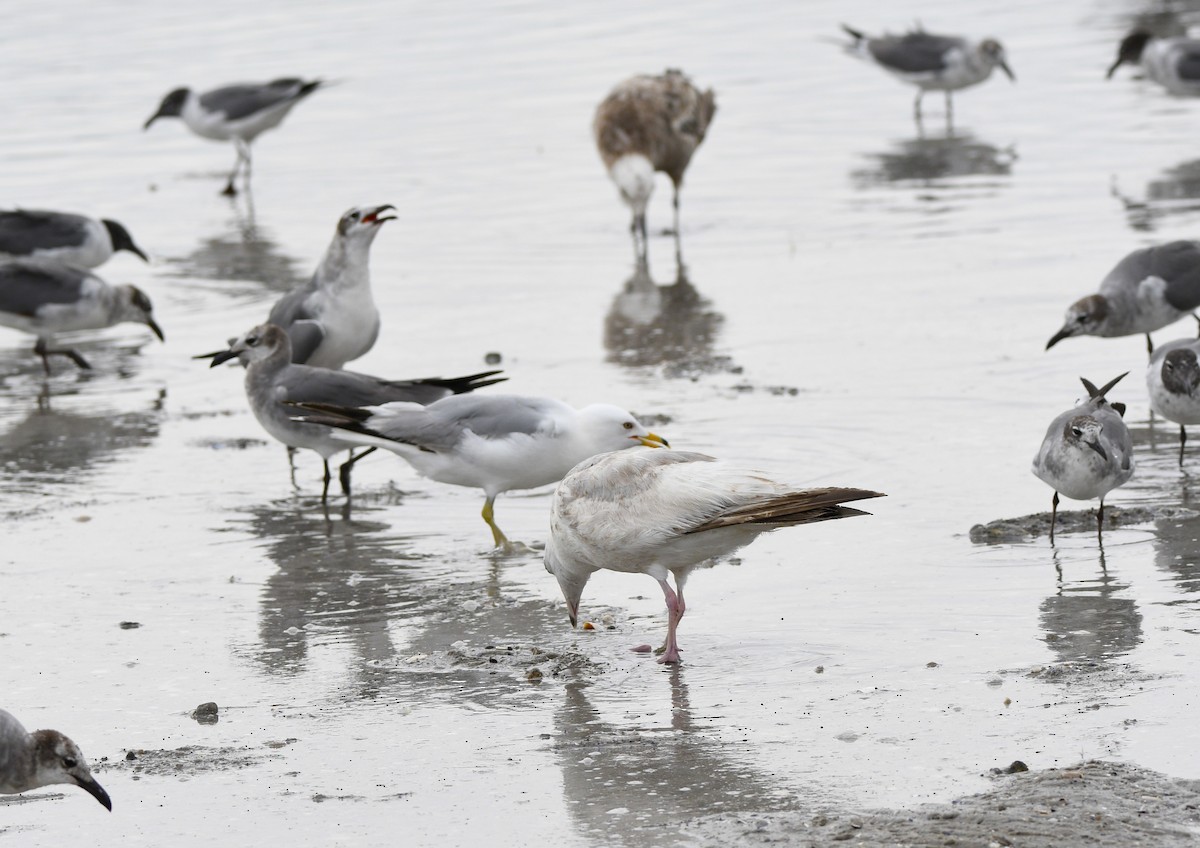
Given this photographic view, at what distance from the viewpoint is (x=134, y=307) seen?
12.7 metres

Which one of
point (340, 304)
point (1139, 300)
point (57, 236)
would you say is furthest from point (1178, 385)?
point (57, 236)

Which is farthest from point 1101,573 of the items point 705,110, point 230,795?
point 705,110

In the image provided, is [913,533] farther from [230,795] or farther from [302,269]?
[302,269]

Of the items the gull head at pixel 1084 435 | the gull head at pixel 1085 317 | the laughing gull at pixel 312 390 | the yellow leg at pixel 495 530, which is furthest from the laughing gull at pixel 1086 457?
the laughing gull at pixel 312 390

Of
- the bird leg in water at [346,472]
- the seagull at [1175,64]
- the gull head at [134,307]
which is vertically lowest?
the bird leg in water at [346,472]

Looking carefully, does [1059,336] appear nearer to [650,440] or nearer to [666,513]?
[650,440]

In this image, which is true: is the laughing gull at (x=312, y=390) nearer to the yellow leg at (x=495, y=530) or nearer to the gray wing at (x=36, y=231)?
the yellow leg at (x=495, y=530)

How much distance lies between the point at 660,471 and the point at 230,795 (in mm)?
1980

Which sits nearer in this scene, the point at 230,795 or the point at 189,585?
the point at 230,795

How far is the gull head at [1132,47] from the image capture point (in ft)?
68.2

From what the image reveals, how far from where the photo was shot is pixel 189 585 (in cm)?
812

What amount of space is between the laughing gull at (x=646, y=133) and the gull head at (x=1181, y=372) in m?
7.16

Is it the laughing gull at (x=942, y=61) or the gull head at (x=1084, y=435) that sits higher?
the laughing gull at (x=942, y=61)

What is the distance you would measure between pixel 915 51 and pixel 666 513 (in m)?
15.5
